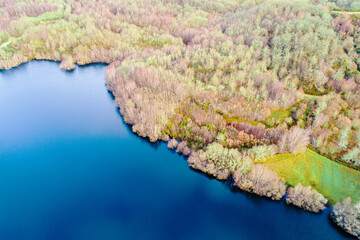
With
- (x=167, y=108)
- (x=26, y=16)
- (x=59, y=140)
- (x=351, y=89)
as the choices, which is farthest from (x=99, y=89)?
(x=26, y=16)

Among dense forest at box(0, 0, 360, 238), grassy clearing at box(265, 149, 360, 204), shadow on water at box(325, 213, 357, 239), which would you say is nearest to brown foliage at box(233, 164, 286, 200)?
dense forest at box(0, 0, 360, 238)

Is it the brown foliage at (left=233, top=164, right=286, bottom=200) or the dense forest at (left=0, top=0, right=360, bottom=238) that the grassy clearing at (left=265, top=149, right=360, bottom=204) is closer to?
the dense forest at (left=0, top=0, right=360, bottom=238)

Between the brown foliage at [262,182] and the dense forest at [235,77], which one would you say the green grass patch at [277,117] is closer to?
the dense forest at [235,77]

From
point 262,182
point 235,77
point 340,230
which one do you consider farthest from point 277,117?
point 340,230

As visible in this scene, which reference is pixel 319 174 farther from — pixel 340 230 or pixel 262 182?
pixel 262 182

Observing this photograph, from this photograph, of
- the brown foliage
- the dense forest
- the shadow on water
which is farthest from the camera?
the dense forest

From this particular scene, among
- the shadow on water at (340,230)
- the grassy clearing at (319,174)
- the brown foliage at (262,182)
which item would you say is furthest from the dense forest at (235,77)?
the grassy clearing at (319,174)

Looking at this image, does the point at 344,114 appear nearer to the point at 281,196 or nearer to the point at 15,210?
the point at 281,196
